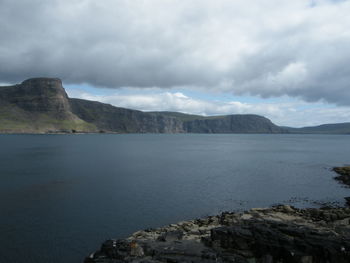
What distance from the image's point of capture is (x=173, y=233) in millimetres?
33188

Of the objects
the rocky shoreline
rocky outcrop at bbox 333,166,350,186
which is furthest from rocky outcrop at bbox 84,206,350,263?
rocky outcrop at bbox 333,166,350,186

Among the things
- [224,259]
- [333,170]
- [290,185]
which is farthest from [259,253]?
[333,170]

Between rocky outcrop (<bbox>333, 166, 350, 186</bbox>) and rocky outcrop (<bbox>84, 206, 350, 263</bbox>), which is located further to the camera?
rocky outcrop (<bbox>333, 166, 350, 186</bbox>)

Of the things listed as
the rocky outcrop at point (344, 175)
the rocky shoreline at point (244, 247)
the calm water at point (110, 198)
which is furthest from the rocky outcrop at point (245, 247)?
the rocky outcrop at point (344, 175)

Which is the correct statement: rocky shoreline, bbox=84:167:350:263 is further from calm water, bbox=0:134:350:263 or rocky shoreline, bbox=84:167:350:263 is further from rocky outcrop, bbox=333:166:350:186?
rocky outcrop, bbox=333:166:350:186

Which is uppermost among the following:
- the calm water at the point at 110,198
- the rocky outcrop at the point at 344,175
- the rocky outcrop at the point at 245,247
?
the rocky outcrop at the point at 245,247

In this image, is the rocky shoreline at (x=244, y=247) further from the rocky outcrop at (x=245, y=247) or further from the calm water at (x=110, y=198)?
the calm water at (x=110, y=198)

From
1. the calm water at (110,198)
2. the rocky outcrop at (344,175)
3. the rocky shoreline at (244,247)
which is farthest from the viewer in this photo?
the rocky outcrop at (344,175)

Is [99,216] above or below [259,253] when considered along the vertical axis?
below

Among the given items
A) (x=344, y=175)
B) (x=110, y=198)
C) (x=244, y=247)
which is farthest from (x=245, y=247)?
(x=344, y=175)

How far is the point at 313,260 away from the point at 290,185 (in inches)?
2041

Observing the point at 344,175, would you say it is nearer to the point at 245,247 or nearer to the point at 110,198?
the point at 110,198

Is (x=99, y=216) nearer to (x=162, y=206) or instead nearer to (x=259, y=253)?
(x=162, y=206)

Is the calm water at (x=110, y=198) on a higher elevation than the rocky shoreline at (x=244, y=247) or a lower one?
lower
